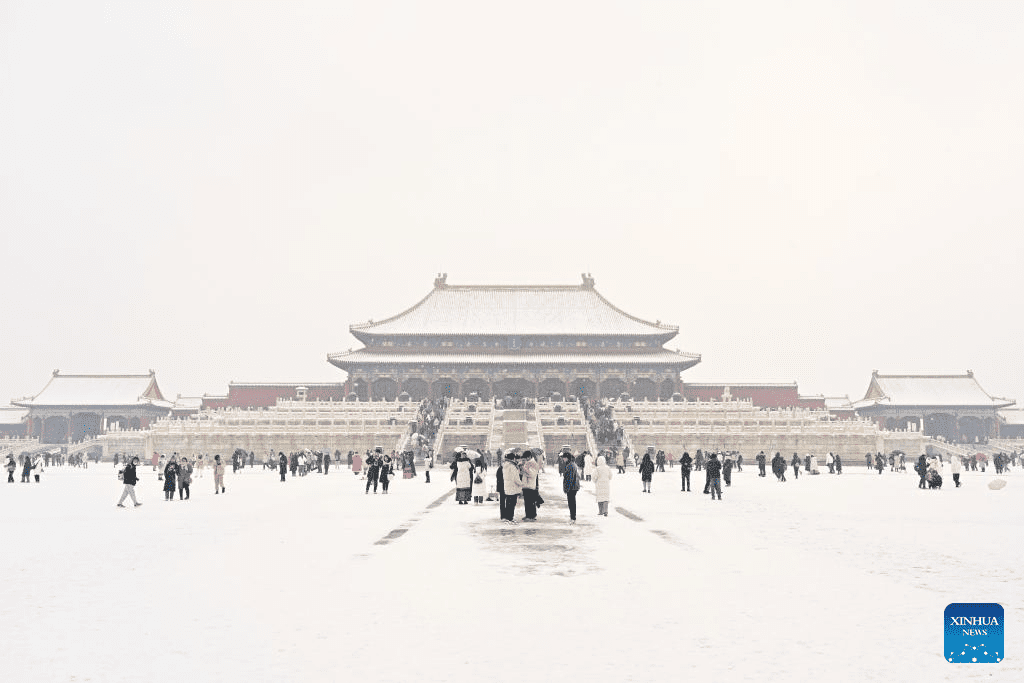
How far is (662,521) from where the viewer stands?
18.7m

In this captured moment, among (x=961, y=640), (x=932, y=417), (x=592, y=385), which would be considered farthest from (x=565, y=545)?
(x=932, y=417)

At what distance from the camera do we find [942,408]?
264ft

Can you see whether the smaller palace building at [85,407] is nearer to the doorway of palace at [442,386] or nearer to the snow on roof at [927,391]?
the doorway of palace at [442,386]

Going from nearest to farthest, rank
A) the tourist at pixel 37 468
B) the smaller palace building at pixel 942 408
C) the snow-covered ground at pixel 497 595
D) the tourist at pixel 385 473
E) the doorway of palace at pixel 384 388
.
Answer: the snow-covered ground at pixel 497 595
the tourist at pixel 385 473
the tourist at pixel 37 468
the doorway of palace at pixel 384 388
the smaller palace building at pixel 942 408

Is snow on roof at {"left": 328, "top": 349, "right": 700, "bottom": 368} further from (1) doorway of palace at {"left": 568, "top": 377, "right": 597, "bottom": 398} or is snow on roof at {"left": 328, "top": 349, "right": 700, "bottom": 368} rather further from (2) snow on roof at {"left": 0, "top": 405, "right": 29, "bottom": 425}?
(2) snow on roof at {"left": 0, "top": 405, "right": 29, "bottom": 425}

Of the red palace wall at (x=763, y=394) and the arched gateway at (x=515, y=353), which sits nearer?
the arched gateway at (x=515, y=353)

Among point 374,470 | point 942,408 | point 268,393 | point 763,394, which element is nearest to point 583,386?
point 763,394

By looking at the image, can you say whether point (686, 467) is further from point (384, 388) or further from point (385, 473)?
point (384, 388)

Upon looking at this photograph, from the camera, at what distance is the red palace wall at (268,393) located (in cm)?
7794

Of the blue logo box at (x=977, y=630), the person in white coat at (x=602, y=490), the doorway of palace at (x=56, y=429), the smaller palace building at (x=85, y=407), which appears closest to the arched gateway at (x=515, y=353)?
the smaller palace building at (x=85, y=407)

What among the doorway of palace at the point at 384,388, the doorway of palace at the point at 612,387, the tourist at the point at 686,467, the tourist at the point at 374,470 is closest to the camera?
the tourist at the point at 374,470

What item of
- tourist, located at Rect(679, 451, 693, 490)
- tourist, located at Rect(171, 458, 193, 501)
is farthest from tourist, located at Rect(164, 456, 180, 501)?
tourist, located at Rect(679, 451, 693, 490)

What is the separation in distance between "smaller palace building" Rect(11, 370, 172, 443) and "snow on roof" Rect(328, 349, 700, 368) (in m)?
19.6

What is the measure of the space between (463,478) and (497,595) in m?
12.6
